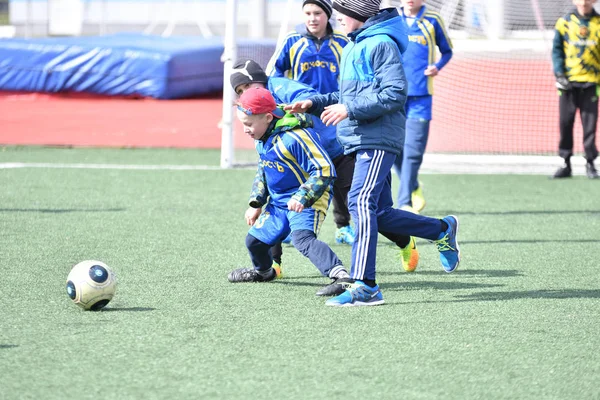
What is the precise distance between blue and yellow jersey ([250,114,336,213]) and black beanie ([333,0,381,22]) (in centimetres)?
76

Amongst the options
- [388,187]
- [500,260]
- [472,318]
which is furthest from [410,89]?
[472,318]

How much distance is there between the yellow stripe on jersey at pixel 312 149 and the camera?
5.67 m

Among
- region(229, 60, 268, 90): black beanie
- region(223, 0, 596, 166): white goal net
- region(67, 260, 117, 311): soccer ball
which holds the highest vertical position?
region(229, 60, 268, 90): black beanie

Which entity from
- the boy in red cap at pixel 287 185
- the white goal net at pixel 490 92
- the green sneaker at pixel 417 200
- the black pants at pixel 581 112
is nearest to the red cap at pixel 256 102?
the boy in red cap at pixel 287 185

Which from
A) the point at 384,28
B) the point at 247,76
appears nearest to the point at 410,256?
the point at 247,76

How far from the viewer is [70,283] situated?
17.2 feet

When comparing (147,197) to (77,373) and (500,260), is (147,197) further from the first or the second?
(77,373)

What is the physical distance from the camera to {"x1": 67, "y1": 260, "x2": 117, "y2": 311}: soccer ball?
5.18 m

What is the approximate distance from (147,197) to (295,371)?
5.66 meters

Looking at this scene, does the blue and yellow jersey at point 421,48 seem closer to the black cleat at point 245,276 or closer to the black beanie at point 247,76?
the black beanie at point 247,76

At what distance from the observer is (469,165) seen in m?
12.3

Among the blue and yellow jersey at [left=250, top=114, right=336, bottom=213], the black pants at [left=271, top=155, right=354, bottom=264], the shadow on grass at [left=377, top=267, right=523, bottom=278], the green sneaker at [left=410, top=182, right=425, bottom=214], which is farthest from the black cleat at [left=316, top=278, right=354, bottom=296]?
the green sneaker at [left=410, top=182, right=425, bottom=214]

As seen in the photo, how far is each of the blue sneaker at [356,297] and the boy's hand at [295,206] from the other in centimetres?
54

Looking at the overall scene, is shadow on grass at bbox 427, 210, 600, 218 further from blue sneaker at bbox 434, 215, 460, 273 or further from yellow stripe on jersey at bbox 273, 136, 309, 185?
yellow stripe on jersey at bbox 273, 136, 309, 185
